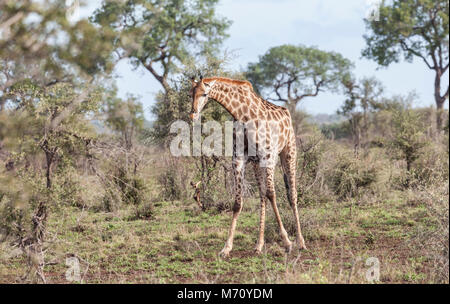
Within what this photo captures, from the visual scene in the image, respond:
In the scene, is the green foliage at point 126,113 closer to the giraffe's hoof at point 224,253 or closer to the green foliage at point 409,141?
the green foliage at point 409,141

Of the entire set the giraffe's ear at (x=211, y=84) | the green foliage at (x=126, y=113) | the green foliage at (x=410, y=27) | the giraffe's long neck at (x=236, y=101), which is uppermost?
the green foliage at (x=410, y=27)

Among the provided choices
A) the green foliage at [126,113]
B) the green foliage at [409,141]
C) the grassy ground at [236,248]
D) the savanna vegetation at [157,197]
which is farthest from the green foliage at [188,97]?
the green foliage at [126,113]

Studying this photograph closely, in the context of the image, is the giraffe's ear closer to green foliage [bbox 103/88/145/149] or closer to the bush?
the bush

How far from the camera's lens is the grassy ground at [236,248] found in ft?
18.7

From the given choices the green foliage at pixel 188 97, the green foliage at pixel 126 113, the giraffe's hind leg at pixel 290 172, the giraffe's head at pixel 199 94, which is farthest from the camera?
the green foliage at pixel 126 113

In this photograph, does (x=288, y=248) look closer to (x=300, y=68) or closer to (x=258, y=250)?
(x=258, y=250)

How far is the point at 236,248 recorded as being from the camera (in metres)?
7.20

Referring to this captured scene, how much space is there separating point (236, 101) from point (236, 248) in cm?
233

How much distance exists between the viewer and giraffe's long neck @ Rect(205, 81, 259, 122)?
6824mm

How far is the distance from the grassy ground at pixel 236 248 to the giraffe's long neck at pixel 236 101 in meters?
2.06

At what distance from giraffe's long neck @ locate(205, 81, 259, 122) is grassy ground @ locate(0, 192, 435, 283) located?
2.06 m

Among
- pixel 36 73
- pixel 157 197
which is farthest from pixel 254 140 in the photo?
pixel 157 197
